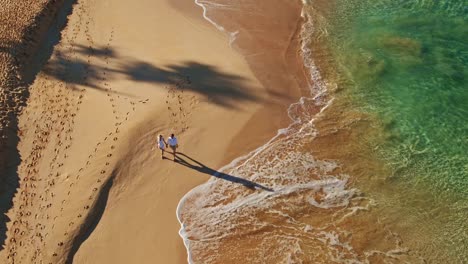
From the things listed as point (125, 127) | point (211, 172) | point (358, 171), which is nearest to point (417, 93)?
point (358, 171)

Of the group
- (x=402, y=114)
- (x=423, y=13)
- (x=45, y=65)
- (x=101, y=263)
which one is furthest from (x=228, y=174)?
(x=423, y=13)

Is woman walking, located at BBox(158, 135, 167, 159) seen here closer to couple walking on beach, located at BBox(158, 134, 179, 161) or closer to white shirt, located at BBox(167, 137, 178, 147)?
couple walking on beach, located at BBox(158, 134, 179, 161)

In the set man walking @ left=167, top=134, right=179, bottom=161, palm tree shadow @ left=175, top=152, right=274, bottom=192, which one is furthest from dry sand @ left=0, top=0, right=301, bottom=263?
Answer: man walking @ left=167, top=134, right=179, bottom=161

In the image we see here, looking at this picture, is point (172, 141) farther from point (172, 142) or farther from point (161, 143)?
point (161, 143)

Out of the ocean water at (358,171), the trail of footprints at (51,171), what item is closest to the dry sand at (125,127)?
the trail of footprints at (51,171)

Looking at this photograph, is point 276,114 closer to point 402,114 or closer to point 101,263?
point 402,114
